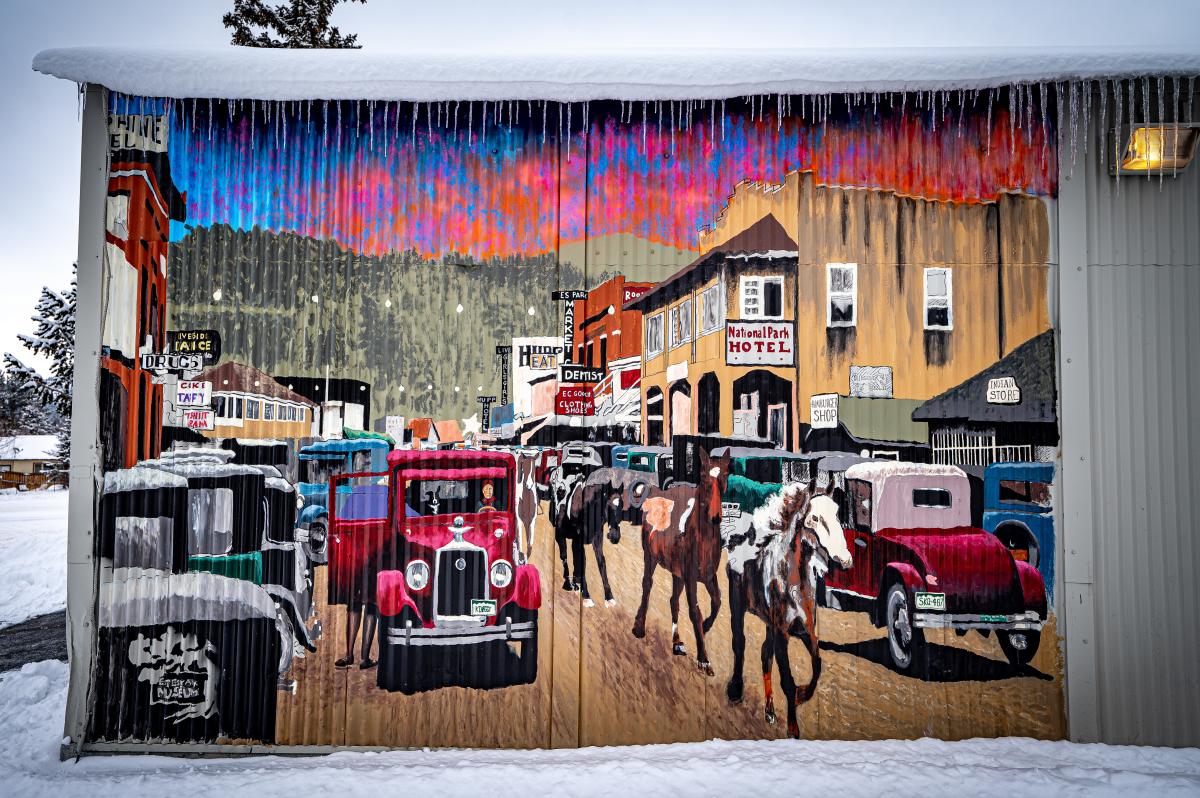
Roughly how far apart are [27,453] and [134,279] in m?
43.1

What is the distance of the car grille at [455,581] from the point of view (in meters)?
4.19

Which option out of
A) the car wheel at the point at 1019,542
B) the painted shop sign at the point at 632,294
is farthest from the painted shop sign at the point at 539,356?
the car wheel at the point at 1019,542

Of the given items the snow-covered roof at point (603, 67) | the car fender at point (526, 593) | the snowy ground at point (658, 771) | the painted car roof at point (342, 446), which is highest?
the snow-covered roof at point (603, 67)

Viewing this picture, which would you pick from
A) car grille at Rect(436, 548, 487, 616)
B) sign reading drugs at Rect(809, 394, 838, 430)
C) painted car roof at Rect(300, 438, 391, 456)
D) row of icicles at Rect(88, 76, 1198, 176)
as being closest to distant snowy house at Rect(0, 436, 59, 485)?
row of icicles at Rect(88, 76, 1198, 176)

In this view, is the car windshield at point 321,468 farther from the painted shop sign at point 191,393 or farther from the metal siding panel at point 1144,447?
the metal siding panel at point 1144,447

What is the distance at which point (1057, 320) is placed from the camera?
4305 mm

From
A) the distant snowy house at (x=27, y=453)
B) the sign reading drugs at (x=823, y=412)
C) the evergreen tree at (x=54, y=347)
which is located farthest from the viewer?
the distant snowy house at (x=27, y=453)

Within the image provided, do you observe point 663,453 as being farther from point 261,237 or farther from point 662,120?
point 261,237

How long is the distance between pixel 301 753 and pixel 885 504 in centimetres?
430

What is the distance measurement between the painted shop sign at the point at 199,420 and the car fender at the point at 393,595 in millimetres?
1596

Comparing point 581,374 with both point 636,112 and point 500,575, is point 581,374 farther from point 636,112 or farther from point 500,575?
point 636,112

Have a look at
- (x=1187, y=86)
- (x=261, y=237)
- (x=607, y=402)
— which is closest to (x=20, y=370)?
(x=261, y=237)

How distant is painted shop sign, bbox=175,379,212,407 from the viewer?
4.27 m

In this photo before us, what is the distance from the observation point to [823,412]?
429 cm
